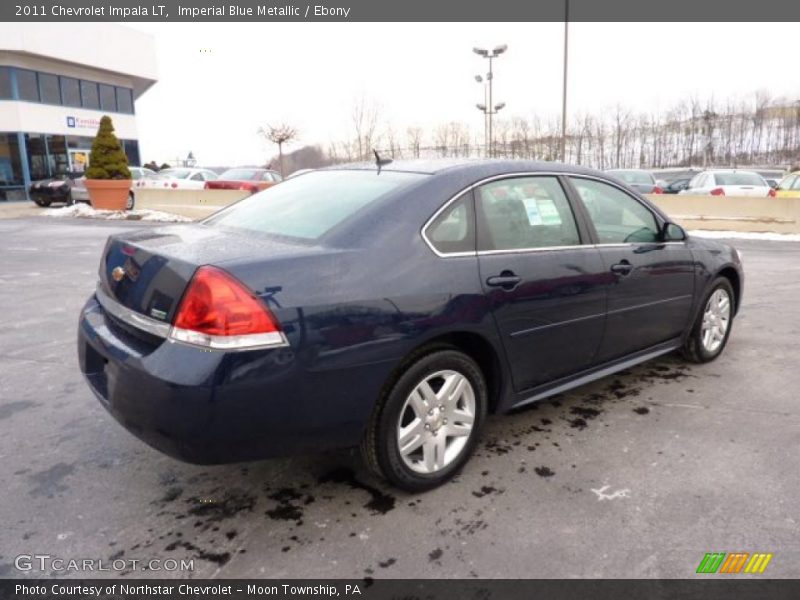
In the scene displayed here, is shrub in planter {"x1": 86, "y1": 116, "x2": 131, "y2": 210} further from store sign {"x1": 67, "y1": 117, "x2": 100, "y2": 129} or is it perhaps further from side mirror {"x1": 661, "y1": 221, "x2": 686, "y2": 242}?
side mirror {"x1": 661, "y1": 221, "x2": 686, "y2": 242}

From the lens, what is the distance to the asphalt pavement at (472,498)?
2.49 metres

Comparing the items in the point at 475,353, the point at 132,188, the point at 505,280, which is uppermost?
the point at 132,188

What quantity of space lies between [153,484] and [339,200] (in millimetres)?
1688

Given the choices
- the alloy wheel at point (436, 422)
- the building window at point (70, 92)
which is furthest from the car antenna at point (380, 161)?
the building window at point (70, 92)

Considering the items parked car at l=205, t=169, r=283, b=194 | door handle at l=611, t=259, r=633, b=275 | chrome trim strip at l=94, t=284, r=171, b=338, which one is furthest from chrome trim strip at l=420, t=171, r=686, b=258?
parked car at l=205, t=169, r=283, b=194

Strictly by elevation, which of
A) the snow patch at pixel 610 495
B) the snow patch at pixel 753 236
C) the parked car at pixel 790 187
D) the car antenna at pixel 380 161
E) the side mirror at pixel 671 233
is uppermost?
the car antenna at pixel 380 161

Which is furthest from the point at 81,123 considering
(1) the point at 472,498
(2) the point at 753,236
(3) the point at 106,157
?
(1) the point at 472,498

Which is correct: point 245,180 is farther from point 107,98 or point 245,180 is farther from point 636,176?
point 107,98

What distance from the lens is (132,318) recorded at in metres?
2.71

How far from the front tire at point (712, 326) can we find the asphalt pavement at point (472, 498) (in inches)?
14.6

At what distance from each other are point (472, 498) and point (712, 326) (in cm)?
283

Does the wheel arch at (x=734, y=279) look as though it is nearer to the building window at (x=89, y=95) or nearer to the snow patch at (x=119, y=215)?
the snow patch at (x=119, y=215)

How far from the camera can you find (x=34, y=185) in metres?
24.2

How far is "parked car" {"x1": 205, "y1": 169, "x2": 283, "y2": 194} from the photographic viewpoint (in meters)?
19.9
